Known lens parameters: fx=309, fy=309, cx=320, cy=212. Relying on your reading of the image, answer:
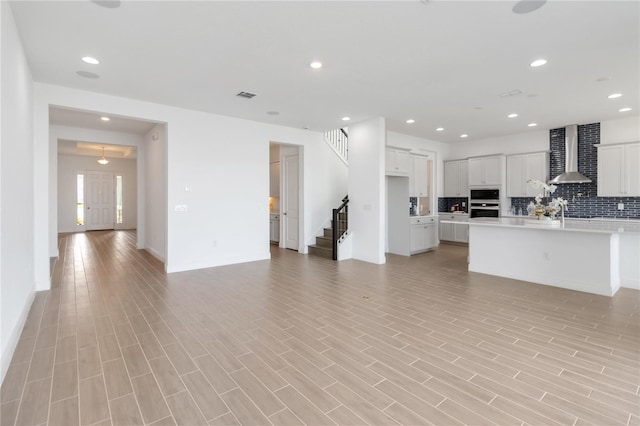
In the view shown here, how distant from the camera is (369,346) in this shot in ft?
9.86

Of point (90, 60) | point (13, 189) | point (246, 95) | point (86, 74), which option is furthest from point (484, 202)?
point (13, 189)

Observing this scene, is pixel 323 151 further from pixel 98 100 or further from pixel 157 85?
pixel 98 100

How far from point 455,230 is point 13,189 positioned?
9818 mm

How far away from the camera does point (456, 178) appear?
9.79 meters

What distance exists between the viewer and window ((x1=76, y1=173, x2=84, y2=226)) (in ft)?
40.8

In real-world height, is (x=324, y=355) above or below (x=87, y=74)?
below

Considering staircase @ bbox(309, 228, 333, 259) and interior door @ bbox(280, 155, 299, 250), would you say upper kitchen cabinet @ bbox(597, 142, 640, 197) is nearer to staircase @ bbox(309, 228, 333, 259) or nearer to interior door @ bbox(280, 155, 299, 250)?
staircase @ bbox(309, 228, 333, 259)

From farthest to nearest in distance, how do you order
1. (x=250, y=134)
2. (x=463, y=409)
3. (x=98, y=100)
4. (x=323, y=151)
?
(x=323, y=151), (x=250, y=134), (x=98, y=100), (x=463, y=409)

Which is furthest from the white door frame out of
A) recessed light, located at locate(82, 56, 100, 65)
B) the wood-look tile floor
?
recessed light, located at locate(82, 56, 100, 65)

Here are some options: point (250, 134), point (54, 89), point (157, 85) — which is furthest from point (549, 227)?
point (54, 89)

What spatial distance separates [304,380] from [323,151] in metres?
6.70

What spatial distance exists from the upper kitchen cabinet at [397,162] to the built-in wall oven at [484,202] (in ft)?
8.83

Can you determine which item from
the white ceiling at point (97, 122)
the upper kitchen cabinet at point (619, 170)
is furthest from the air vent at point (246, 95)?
the upper kitchen cabinet at point (619, 170)

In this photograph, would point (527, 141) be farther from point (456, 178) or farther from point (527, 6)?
point (527, 6)
